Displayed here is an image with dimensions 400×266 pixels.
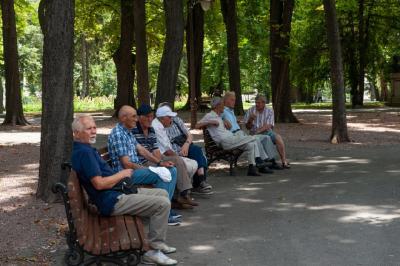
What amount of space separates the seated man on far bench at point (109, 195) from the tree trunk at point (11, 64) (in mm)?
19558

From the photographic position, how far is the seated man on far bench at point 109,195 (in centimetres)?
495

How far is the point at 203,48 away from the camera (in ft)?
121

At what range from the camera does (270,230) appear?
6.42m

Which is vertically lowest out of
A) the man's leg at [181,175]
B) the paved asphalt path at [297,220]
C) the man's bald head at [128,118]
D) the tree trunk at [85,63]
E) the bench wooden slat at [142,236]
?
the paved asphalt path at [297,220]

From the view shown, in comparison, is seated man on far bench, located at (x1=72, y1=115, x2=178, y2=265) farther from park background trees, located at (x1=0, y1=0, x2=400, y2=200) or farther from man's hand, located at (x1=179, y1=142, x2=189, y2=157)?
man's hand, located at (x1=179, y1=142, x2=189, y2=157)

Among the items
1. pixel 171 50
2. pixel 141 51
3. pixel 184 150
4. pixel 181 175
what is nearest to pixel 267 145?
pixel 184 150

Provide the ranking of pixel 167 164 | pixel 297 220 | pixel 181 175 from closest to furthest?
1. pixel 297 220
2. pixel 167 164
3. pixel 181 175

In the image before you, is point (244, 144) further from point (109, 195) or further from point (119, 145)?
point (109, 195)

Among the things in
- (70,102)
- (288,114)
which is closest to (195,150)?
(70,102)

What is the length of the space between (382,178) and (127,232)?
5901 mm

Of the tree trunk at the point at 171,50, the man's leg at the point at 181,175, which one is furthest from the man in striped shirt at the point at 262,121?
the man's leg at the point at 181,175

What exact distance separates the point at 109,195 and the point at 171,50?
6895mm

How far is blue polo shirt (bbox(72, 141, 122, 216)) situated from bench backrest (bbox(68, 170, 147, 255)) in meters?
0.06

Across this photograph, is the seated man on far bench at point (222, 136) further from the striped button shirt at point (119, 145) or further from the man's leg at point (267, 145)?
the striped button shirt at point (119, 145)
